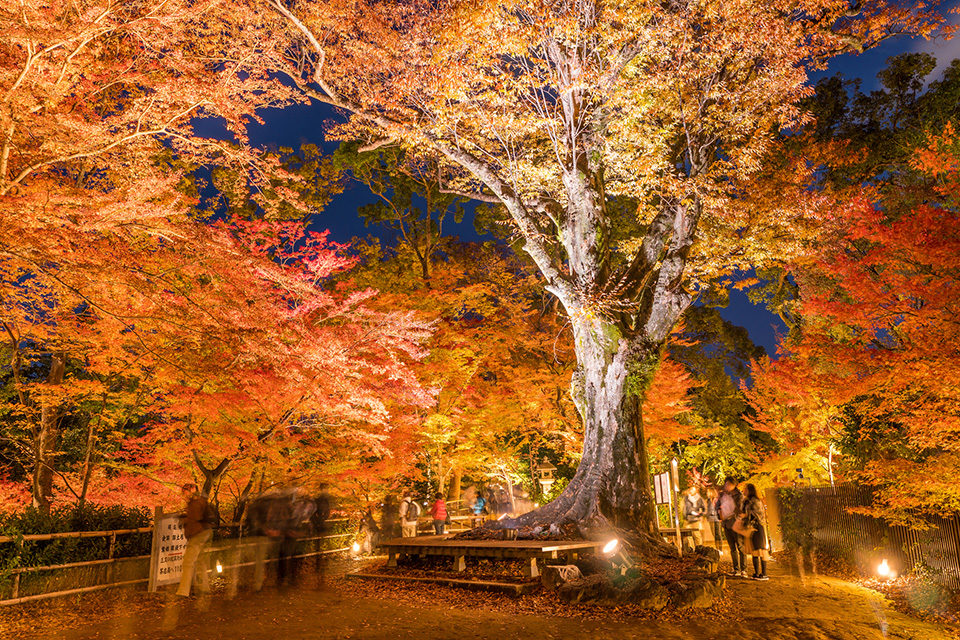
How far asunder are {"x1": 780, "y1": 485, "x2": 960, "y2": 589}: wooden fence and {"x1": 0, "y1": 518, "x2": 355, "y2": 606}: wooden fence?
1251cm

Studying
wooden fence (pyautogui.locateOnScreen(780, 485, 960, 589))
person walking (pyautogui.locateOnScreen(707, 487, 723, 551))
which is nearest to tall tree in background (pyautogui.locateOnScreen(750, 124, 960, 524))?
wooden fence (pyautogui.locateOnScreen(780, 485, 960, 589))

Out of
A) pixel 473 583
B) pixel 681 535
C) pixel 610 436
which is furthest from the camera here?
pixel 681 535

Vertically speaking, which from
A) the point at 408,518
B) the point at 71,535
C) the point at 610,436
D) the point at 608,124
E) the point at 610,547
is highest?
the point at 608,124

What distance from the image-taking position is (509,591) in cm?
853

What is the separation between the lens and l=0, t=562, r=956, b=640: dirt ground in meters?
6.48

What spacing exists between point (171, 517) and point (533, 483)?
1554 cm

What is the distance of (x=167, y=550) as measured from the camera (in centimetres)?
955

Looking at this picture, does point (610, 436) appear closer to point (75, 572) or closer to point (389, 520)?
point (75, 572)

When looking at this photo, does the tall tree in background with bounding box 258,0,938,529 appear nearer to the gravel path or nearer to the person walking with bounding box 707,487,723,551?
the gravel path

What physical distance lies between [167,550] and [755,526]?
9.88 m

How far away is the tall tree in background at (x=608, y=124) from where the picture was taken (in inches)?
426

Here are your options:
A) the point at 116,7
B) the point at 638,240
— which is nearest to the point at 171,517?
the point at 116,7

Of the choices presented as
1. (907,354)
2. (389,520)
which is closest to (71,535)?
(389,520)

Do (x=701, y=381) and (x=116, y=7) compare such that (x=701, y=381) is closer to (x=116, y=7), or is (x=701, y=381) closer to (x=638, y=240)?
(x=638, y=240)
